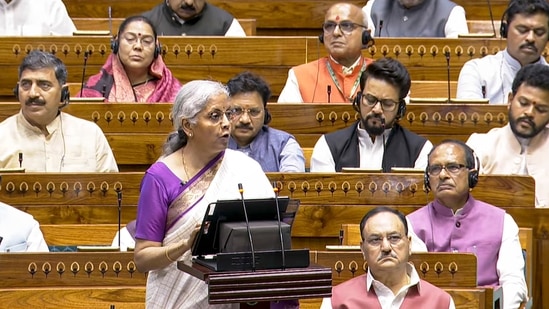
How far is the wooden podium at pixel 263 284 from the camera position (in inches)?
98.0

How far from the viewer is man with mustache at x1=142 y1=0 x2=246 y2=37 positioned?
4.82 meters

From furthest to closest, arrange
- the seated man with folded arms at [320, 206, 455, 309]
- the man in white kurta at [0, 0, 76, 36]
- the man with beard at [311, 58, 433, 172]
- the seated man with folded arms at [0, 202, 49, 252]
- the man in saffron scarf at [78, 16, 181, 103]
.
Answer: the man in white kurta at [0, 0, 76, 36]
the man in saffron scarf at [78, 16, 181, 103]
the man with beard at [311, 58, 433, 172]
the seated man with folded arms at [0, 202, 49, 252]
the seated man with folded arms at [320, 206, 455, 309]

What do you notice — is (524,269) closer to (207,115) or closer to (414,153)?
(414,153)

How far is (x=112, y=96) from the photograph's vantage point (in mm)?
4367

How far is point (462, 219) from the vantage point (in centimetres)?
352

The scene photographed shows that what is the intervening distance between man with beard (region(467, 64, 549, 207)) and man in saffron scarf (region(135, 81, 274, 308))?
4.63 feet

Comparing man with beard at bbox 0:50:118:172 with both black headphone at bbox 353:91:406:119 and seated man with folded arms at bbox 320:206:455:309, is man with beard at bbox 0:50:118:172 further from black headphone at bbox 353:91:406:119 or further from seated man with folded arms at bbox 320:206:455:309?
seated man with folded arms at bbox 320:206:455:309

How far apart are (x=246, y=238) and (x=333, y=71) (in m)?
1.98

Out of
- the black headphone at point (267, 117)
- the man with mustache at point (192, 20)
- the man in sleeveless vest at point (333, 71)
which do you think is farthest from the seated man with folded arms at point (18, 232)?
the man with mustache at point (192, 20)

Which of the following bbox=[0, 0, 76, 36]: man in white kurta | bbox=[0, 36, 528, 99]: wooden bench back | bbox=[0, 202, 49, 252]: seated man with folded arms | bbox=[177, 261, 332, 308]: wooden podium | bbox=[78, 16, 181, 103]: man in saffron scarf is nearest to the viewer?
bbox=[177, 261, 332, 308]: wooden podium

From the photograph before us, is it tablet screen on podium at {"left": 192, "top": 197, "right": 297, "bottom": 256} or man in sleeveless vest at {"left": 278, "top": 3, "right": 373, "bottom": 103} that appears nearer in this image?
tablet screen on podium at {"left": 192, "top": 197, "right": 297, "bottom": 256}

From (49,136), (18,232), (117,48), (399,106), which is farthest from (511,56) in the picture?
(18,232)

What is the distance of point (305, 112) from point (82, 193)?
77 centimetres

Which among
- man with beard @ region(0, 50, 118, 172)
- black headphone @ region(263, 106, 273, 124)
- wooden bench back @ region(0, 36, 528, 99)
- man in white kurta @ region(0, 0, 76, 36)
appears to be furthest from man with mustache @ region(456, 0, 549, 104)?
man in white kurta @ region(0, 0, 76, 36)
